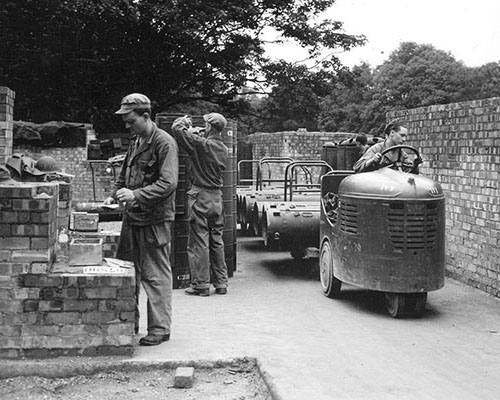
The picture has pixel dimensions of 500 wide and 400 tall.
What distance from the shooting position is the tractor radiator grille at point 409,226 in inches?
262

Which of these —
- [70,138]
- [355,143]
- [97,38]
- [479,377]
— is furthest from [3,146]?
[97,38]

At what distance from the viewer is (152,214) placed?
542 centimetres

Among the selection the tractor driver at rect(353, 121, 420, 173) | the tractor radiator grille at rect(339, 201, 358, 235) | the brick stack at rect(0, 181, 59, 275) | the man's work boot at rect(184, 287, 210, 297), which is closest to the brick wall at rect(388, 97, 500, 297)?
the tractor driver at rect(353, 121, 420, 173)

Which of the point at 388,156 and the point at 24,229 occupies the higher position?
the point at 388,156

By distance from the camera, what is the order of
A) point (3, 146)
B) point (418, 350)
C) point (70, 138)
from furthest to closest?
point (70, 138)
point (3, 146)
point (418, 350)

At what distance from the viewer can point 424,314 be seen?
7098mm

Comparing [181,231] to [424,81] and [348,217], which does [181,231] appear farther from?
[424,81]

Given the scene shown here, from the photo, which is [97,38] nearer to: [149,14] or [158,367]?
[149,14]

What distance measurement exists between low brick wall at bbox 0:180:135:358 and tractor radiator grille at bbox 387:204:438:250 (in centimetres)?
284

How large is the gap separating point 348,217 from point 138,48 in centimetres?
1640

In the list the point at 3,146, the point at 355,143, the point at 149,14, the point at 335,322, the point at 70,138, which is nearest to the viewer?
the point at 335,322

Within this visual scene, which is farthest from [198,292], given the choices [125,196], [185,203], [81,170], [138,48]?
[138,48]

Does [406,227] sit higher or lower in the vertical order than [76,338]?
higher

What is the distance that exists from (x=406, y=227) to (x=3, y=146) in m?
4.19
